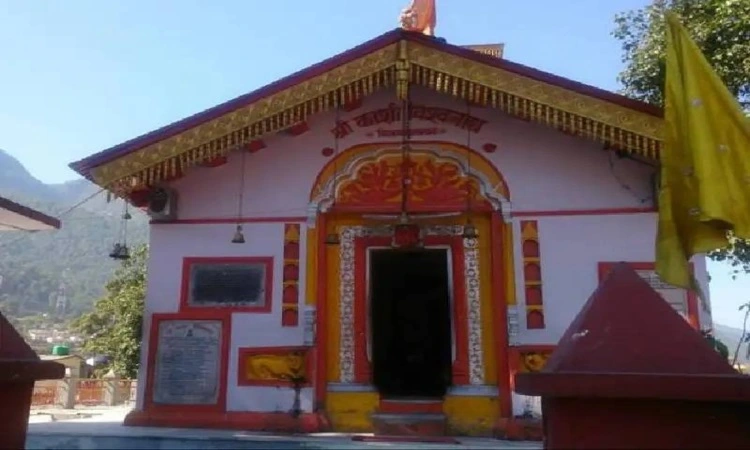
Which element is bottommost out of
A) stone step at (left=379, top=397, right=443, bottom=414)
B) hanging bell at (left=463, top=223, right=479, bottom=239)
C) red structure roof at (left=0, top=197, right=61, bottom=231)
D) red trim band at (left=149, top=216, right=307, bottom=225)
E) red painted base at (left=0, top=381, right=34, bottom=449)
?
stone step at (left=379, top=397, right=443, bottom=414)

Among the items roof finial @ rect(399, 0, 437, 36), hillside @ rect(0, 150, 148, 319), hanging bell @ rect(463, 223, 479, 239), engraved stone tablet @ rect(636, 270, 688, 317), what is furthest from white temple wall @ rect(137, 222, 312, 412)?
hillside @ rect(0, 150, 148, 319)

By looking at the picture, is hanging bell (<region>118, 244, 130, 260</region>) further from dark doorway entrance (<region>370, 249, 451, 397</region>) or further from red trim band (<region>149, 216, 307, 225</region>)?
dark doorway entrance (<region>370, 249, 451, 397</region>)

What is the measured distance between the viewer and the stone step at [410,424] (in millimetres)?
7762

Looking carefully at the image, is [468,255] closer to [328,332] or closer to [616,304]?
[328,332]

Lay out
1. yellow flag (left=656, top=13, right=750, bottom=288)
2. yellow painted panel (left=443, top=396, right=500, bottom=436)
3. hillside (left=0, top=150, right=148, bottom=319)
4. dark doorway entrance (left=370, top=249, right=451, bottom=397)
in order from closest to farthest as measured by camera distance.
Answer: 1. yellow flag (left=656, top=13, right=750, bottom=288)
2. yellow painted panel (left=443, top=396, right=500, bottom=436)
3. dark doorway entrance (left=370, top=249, right=451, bottom=397)
4. hillside (left=0, top=150, right=148, bottom=319)

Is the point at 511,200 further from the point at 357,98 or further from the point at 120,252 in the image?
the point at 120,252

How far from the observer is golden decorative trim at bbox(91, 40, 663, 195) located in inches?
304

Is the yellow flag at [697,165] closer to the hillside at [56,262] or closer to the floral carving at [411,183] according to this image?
the floral carving at [411,183]

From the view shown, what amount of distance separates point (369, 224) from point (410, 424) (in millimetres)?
2439

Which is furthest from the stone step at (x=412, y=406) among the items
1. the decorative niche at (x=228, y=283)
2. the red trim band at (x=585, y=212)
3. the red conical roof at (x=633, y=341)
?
the red conical roof at (x=633, y=341)

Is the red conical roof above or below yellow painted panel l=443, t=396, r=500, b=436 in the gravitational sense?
above

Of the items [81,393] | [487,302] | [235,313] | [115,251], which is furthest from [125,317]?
[487,302]

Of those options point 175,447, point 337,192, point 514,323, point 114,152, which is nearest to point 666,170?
point 514,323

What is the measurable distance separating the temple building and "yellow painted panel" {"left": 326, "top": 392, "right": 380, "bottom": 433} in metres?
0.02
